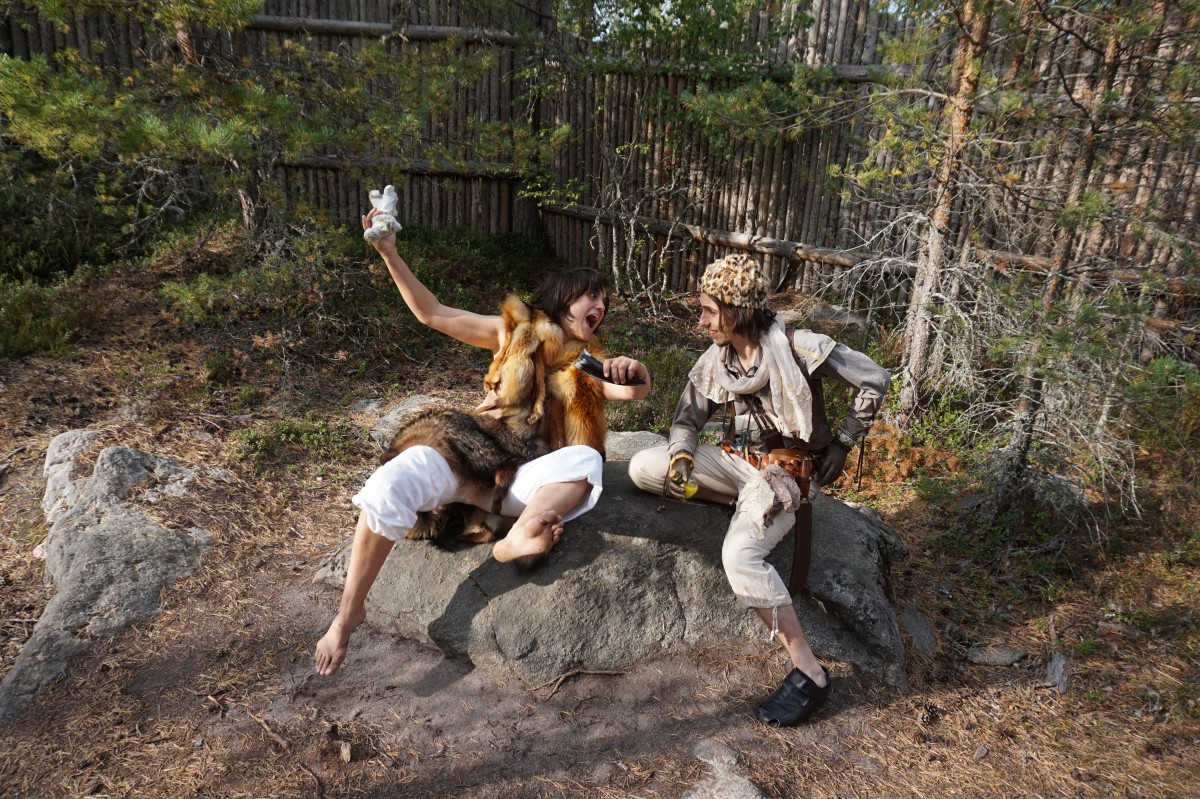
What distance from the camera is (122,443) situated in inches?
187

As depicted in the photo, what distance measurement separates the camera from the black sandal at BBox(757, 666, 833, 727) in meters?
3.00

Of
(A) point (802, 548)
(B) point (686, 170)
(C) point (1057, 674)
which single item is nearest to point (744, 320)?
(A) point (802, 548)

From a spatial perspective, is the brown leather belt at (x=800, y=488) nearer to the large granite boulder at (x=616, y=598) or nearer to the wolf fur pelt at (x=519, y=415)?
the large granite boulder at (x=616, y=598)

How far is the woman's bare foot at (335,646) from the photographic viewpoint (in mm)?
2961

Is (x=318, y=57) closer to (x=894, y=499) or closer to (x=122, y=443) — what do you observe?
(x=122, y=443)

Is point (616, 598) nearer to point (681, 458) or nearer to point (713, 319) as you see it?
point (681, 458)

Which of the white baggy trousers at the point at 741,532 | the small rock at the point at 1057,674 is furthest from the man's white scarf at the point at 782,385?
the small rock at the point at 1057,674

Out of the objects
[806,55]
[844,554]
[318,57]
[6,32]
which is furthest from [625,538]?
[6,32]

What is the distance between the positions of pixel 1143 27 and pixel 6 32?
375 inches

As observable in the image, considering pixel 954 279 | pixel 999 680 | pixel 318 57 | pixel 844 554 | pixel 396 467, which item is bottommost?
pixel 999 680

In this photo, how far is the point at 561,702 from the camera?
9.98 feet

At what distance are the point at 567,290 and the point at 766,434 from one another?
1.06 metres

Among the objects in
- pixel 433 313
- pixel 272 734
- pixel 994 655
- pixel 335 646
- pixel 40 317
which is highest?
pixel 433 313

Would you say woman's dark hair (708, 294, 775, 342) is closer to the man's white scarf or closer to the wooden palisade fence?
the man's white scarf
